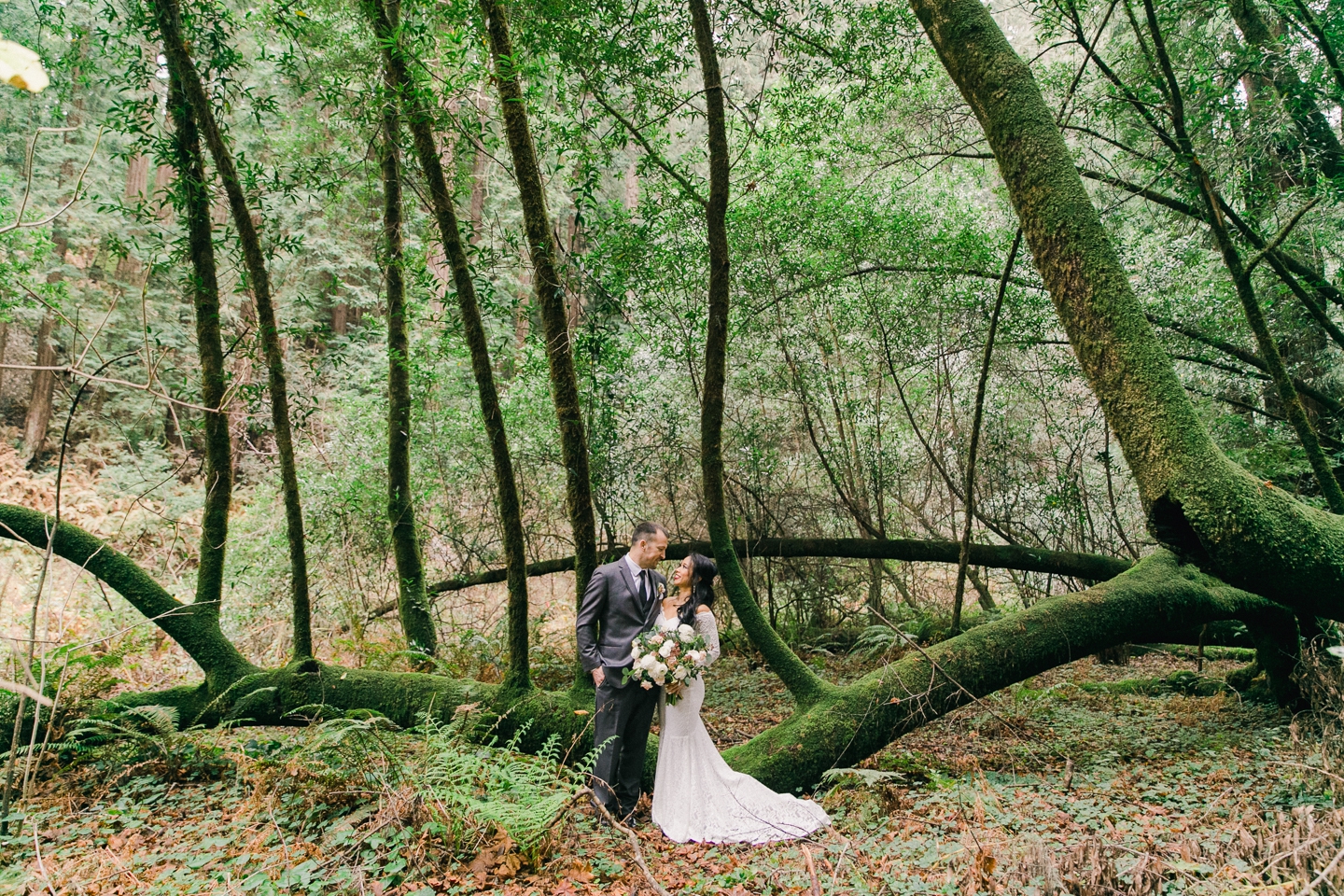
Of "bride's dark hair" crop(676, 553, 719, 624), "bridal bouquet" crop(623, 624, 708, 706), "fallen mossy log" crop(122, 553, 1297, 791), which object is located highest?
"bride's dark hair" crop(676, 553, 719, 624)

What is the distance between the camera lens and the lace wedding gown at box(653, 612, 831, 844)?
433 cm

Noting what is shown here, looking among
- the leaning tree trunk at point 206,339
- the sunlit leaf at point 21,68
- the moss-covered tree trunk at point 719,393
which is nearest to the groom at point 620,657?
the moss-covered tree trunk at point 719,393

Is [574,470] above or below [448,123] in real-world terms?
below

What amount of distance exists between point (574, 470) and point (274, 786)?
2713 mm

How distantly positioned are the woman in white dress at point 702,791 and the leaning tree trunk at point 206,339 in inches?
142

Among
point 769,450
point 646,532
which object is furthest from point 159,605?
point 769,450

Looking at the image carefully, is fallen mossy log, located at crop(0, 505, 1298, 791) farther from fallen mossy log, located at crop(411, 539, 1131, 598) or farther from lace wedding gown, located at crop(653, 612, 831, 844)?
fallen mossy log, located at crop(411, 539, 1131, 598)

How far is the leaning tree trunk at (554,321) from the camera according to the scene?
522 centimetres

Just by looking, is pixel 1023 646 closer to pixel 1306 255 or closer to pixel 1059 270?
pixel 1059 270

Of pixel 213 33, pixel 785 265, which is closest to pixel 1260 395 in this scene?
pixel 785 265

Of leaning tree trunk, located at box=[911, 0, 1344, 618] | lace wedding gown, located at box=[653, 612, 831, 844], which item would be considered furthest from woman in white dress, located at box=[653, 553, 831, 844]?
leaning tree trunk, located at box=[911, 0, 1344, 618]

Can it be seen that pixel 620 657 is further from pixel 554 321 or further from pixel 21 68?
pixel 21 68

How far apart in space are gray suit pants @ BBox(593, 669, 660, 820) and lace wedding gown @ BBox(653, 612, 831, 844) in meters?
0.17

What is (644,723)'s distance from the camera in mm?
4730
